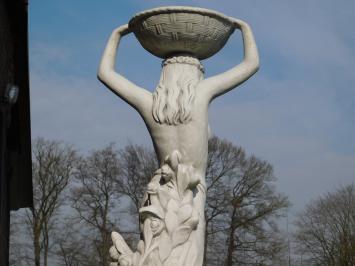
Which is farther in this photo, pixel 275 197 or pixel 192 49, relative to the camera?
pixel 275 197

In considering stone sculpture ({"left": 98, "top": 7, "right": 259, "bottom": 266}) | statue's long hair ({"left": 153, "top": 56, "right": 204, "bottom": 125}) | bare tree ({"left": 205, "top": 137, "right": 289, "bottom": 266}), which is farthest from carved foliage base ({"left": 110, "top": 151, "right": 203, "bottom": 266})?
bare tree ({"left": 205, "top": 137, "right": 289, "bottom": 266})

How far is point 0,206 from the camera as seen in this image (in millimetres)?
16094

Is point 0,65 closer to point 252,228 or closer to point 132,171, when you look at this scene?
point 132,171

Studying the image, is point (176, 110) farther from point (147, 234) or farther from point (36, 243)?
point (36, 243)

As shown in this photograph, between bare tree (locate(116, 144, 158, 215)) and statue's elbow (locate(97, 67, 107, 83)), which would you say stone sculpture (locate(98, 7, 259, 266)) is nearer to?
statue's elbow (locate(97, 67, 107, 83))

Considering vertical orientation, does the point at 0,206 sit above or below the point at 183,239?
above

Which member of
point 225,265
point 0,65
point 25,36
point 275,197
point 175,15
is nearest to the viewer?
point 175,15

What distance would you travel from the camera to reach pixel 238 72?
6.04 meters

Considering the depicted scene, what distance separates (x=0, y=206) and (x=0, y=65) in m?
3.61

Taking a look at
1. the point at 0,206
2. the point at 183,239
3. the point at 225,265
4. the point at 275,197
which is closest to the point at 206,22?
the point at 183,239

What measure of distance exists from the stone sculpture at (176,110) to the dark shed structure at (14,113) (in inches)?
314

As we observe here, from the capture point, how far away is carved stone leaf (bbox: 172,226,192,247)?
535cm

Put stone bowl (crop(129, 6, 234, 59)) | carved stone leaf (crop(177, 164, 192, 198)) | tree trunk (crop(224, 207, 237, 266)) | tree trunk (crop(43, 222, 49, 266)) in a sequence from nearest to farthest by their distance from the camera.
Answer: carved stone leaf (crop(177, 164, 192, 198)) < stone bowl (crop(129, 6, 234, 59)) < tree trunk (crop(224, 207, 237, 266)) < tree trunk (crop(43, 222, 49, 266))

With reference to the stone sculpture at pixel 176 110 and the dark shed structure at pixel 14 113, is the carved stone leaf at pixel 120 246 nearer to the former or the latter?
the stone sculpture at pixel 176 110
